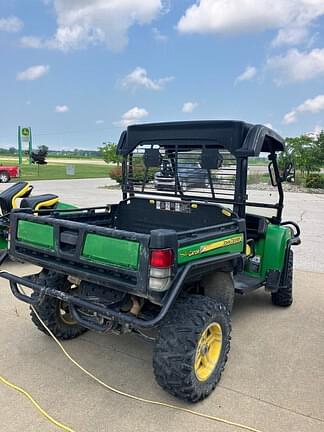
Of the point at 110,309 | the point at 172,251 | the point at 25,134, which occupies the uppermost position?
the point at 25,134

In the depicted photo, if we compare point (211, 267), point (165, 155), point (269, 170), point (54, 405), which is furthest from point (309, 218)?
point (54, 405)

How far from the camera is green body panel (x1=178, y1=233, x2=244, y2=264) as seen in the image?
2613 mm

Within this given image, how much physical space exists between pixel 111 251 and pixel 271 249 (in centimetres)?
209

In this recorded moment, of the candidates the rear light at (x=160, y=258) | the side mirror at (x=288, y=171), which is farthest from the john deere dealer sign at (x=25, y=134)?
the rear light at (x=160, y=258)

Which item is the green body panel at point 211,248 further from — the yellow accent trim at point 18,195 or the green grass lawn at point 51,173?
the green grass lawn at point 51,173

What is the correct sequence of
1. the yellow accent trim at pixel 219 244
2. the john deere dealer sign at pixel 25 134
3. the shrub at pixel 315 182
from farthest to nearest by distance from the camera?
1. the john deere dealer sign at pixel 25 134
2. the shrub at pixel 315 182
3. the yellow accent trim at pixel 219 244

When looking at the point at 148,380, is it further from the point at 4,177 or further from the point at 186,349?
the point at 4,177

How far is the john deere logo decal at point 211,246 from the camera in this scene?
8.68 ft

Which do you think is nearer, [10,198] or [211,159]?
[211,159]

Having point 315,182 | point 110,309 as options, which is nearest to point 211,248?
point 110,309

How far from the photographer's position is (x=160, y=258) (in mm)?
2449

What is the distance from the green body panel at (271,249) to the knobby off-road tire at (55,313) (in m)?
1.90

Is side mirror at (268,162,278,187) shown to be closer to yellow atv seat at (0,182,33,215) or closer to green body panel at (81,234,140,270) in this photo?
green body panel at (81,234,140,270)

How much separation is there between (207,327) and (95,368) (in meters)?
1.03
